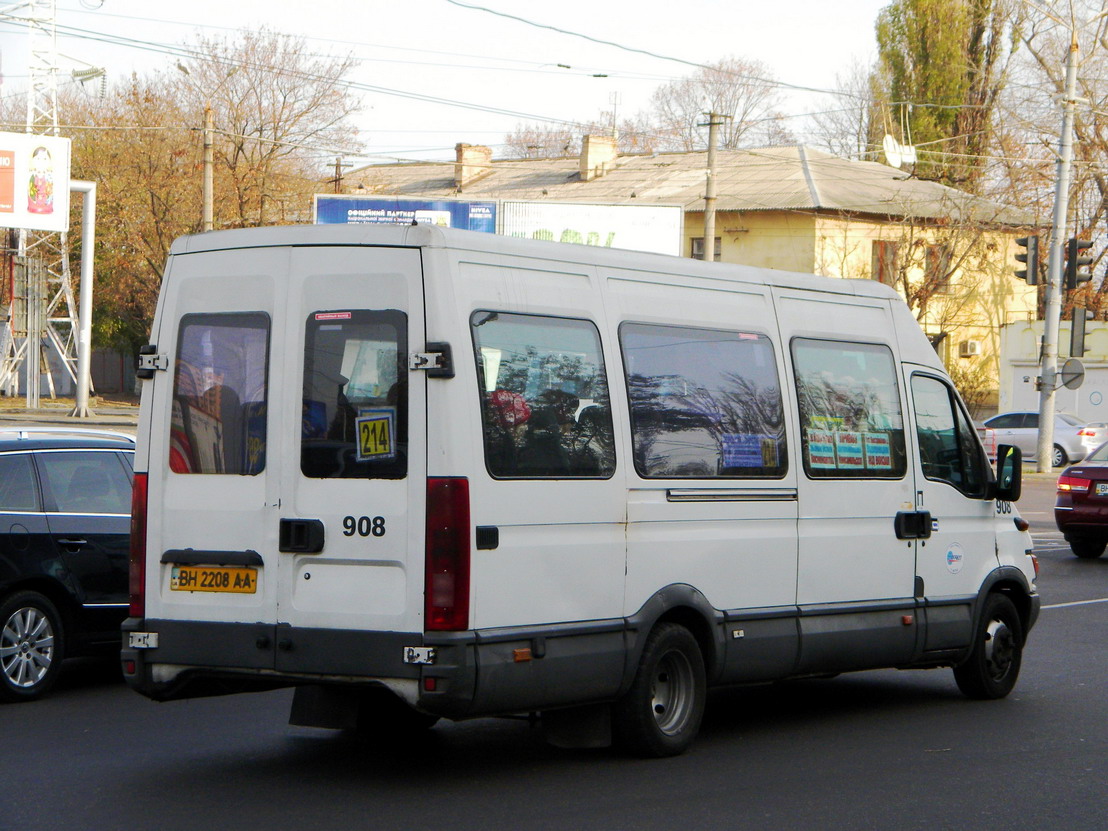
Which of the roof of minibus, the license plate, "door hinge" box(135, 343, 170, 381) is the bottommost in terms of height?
the license plate

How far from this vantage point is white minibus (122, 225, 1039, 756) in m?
6.36

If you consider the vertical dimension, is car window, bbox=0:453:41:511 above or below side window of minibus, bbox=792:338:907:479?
below

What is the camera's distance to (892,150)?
2012 inches

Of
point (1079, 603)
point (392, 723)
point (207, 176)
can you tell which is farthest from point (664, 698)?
point (207, 176)

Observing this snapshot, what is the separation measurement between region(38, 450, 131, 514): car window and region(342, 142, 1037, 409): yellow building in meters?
39.4

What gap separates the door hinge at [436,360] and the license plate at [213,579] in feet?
4.02

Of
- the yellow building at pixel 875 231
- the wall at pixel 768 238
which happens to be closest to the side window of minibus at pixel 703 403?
the yellow building at pixel 875 231

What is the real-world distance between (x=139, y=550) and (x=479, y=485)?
1.79 m

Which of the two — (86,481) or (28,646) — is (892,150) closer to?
(86,481)

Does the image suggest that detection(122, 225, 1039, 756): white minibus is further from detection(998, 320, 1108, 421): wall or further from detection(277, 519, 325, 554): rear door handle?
detection(998, 320, 1108, 421): wall

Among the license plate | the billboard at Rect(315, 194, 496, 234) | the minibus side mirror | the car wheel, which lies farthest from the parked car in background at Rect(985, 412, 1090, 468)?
the license plate

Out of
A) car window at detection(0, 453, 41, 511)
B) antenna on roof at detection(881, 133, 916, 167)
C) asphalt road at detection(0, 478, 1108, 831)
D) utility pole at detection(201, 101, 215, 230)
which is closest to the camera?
asphalt road at detection(0, 478, 1108, 831)

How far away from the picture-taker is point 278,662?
6539 mm

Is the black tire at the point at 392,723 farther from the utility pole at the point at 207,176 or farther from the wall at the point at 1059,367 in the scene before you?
the wall at the point at 1059,367
